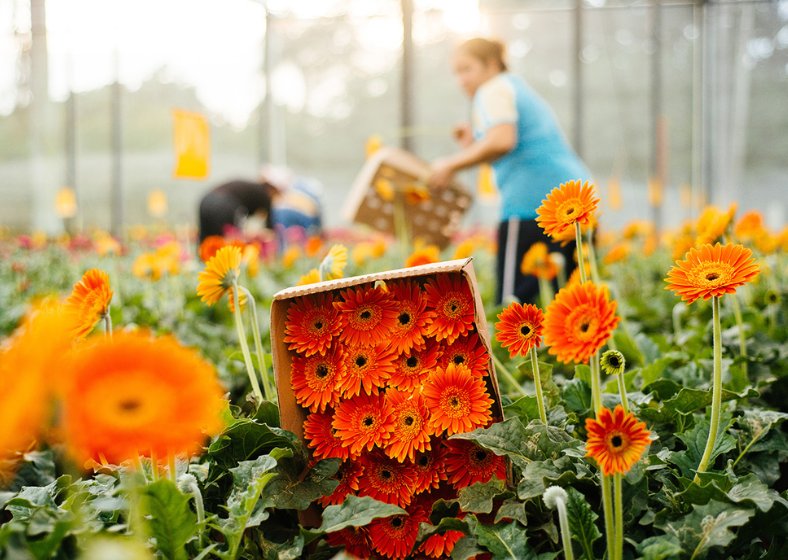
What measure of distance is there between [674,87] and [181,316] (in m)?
7.62

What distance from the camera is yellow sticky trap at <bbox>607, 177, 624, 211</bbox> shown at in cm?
590

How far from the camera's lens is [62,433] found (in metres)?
0.37

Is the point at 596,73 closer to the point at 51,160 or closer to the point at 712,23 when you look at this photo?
the point at 712,23

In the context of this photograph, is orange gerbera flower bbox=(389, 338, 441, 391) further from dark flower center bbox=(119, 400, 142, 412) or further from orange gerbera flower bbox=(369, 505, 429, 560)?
A: dark flower center bbox=(119, 400, 142, 412)

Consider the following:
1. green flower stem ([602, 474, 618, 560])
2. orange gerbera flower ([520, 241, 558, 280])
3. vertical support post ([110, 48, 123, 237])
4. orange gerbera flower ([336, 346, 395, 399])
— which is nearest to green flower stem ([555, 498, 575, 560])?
green flower stem ([602, 474, 618, 560])

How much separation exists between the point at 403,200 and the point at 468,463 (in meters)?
1.56

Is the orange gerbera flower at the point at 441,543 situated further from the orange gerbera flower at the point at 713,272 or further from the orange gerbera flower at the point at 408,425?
the orange gerbera flower at the point at 713,272

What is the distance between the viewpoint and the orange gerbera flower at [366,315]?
696 mm

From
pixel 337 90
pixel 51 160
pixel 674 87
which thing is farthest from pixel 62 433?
pixel 674 87

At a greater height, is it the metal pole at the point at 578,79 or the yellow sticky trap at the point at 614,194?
the metal pole at the point at 578,79

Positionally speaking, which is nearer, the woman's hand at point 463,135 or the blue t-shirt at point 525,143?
the blue t-shirt at point 525,143

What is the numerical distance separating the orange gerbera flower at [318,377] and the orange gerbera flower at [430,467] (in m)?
0.12

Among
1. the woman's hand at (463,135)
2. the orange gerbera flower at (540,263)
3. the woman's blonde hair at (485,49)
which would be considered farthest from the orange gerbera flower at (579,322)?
the woman's hand at (463,135)

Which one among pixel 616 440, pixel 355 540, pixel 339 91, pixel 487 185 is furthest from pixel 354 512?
pixel 339 91
